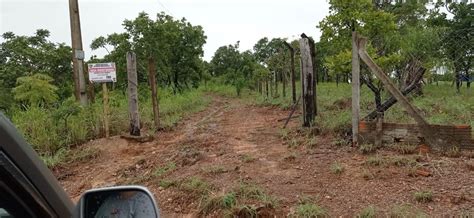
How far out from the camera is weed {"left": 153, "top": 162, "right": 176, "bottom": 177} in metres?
4.85

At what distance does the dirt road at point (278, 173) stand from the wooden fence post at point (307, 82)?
0.38m

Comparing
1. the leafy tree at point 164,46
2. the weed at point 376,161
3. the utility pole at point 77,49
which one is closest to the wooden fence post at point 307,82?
the weed at point 376,161

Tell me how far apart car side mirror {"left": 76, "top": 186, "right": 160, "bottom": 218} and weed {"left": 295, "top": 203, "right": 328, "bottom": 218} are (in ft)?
8.00

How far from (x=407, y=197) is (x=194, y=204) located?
6.66ft

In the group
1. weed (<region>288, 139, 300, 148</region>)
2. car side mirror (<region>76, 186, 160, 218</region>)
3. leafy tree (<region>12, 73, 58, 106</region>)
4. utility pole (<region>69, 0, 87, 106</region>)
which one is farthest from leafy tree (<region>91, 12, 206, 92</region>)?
car side mirror (<region>76, 186, 160, 218</region>)

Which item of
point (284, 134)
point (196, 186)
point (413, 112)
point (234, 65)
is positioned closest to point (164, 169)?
point (196, 186)

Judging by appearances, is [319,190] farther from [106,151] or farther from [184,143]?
[106,151]

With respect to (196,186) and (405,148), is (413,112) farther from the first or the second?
(196,186)

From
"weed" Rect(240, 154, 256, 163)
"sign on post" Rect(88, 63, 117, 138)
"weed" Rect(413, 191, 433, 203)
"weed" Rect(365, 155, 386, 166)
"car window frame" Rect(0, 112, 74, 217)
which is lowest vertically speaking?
"weed" Rect(413, 191, 433, 203)

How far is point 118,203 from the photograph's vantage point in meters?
0.97

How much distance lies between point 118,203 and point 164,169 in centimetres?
414

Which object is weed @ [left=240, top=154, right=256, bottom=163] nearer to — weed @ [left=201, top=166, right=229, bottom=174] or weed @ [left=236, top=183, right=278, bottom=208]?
weed @ [left=201, top=166, right=229, bottom=174]

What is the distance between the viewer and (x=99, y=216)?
94 centimetres

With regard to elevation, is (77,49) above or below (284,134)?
above
